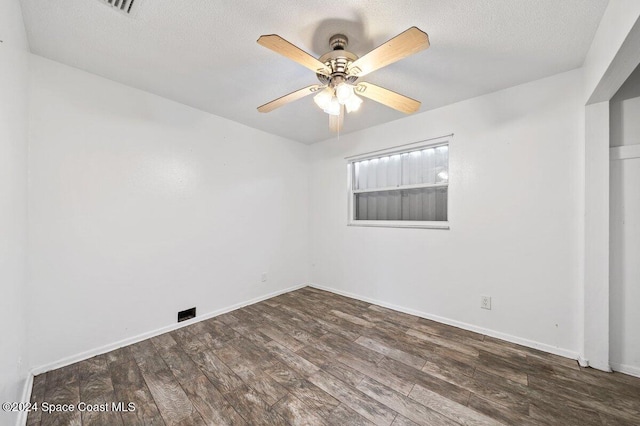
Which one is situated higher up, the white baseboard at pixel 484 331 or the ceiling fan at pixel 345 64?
the ceiling fan at pixel 345 64

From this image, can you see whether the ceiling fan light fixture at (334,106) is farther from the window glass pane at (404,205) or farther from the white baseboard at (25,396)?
the white baseboard at (25,396)

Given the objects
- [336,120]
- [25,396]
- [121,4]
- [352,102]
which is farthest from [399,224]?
[25,396]

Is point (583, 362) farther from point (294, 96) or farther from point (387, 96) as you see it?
point (294, 96)

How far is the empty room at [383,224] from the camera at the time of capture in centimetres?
143

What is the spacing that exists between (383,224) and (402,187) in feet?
1.78

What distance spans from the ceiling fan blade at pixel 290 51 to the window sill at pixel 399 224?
1999 mm

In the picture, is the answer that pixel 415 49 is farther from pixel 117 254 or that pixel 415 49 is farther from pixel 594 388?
pixel 117 254

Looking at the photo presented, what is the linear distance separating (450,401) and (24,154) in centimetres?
331

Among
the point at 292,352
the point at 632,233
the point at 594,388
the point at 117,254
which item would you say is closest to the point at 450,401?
the point at 594,388

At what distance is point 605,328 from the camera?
180 centimetres

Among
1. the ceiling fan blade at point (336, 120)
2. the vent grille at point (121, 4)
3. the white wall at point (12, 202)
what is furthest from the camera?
the ceiling fan blade at point (336, 120)

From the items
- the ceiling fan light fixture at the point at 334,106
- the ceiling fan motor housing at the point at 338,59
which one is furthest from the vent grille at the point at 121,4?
the ceiling fan light fixture at the point at 334,106

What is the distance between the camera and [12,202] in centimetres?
133

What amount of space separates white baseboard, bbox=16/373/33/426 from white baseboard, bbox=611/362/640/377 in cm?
398
